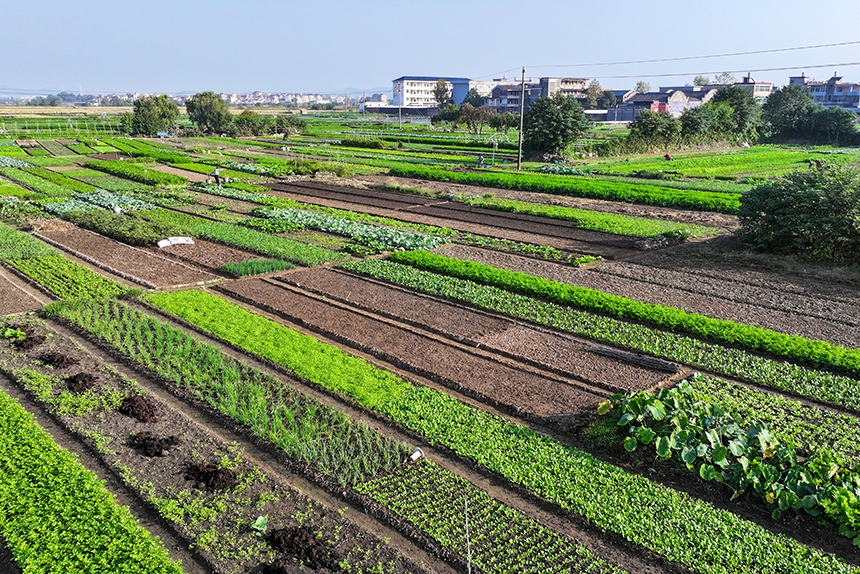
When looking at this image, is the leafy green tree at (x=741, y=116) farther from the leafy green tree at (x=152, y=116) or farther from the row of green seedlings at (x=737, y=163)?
the leafy green tree at (x=152, y=116)

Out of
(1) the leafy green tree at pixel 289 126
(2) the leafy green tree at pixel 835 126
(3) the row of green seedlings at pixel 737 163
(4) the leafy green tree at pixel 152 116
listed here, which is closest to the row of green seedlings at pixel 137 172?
(4) the leafy green tree at pixel 152 116

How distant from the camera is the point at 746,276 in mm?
19969

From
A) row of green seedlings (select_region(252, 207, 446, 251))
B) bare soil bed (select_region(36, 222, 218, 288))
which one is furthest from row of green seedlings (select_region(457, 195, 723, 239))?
bare soil bed (select_region(36, 222, 218, 288))

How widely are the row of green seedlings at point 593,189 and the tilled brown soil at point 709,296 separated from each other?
41.1ft

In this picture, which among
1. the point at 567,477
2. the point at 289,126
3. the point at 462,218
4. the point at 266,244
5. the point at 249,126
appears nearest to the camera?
the point at 567,477

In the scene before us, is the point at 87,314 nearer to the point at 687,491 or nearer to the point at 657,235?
the point at 687,491

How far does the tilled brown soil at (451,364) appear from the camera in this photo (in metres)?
11.7

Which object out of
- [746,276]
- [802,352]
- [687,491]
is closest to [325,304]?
[687,491]

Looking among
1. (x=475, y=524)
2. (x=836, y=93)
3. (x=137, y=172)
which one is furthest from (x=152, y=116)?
(x=836, y=93)

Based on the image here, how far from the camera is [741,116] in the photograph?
229 feet

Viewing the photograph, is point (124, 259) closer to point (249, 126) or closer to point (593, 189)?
point (593, 189)

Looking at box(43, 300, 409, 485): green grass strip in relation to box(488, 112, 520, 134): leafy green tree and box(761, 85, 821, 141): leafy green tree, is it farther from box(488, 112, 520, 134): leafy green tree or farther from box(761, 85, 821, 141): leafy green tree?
box(761, 85, 821, 141): leafy green tree

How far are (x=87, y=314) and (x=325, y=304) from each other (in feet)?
20.8

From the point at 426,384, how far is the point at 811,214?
16868 millimetres
